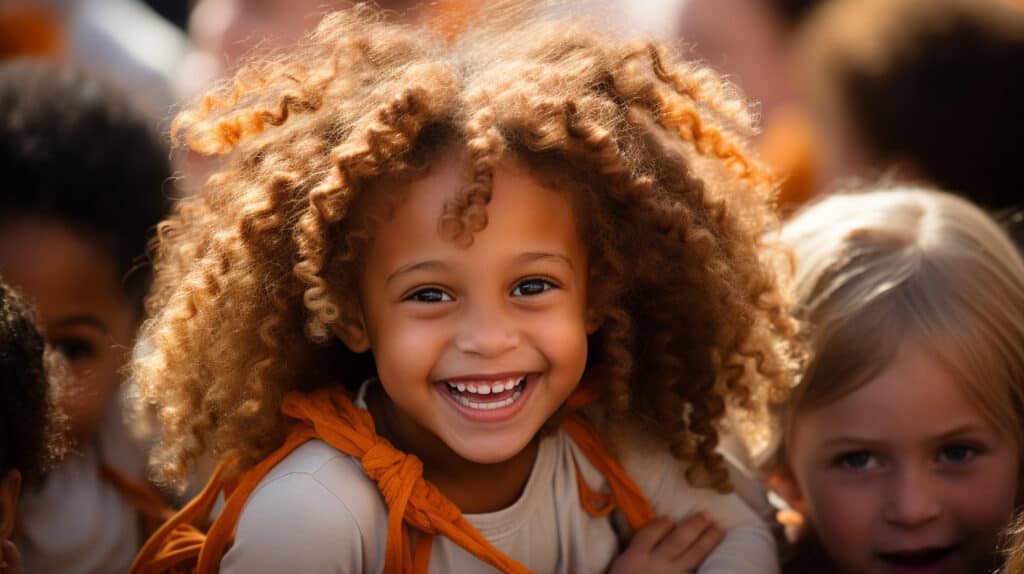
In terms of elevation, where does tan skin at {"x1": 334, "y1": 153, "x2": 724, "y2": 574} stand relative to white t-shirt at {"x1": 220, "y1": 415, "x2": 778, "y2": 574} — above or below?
above

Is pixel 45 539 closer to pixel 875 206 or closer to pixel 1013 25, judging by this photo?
pixel 875 206

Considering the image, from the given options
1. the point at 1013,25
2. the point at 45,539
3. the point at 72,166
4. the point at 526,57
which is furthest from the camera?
the point at 1013,25

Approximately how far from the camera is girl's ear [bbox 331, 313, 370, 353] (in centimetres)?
200

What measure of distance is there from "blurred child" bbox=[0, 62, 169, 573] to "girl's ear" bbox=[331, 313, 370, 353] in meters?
0.68

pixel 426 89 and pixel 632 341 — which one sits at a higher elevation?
pixel 426 89

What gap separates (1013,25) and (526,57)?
200cm

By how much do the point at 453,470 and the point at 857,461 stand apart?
762mm

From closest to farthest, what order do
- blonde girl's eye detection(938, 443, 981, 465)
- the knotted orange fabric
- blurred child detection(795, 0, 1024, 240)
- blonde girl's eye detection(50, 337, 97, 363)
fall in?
the knotted orange fabric < blonde girl's eye detection(938, 443, 981, 465) < blonde girl's eye detection(50, 337, 97, 363) < blurred child detection(795, 0, 1024, 240)

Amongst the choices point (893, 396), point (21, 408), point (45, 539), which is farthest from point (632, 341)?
point (45, 539)

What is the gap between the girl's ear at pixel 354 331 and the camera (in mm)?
2004

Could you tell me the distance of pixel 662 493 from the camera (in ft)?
7.30

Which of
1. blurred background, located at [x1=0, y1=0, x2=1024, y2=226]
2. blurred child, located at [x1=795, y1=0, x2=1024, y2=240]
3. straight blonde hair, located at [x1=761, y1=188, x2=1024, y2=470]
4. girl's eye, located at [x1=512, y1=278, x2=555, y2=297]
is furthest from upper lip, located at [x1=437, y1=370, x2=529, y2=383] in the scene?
blurred child, located at [x1=795, y1=0, x2=1024, y2=240]

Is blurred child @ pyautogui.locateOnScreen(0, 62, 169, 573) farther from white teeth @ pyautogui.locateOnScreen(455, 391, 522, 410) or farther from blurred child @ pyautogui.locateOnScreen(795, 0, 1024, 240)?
blurred child @ pyautogui.locateOnScreen(795, 0, 1024, 240)

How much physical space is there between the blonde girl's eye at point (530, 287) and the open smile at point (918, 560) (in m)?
0.84
